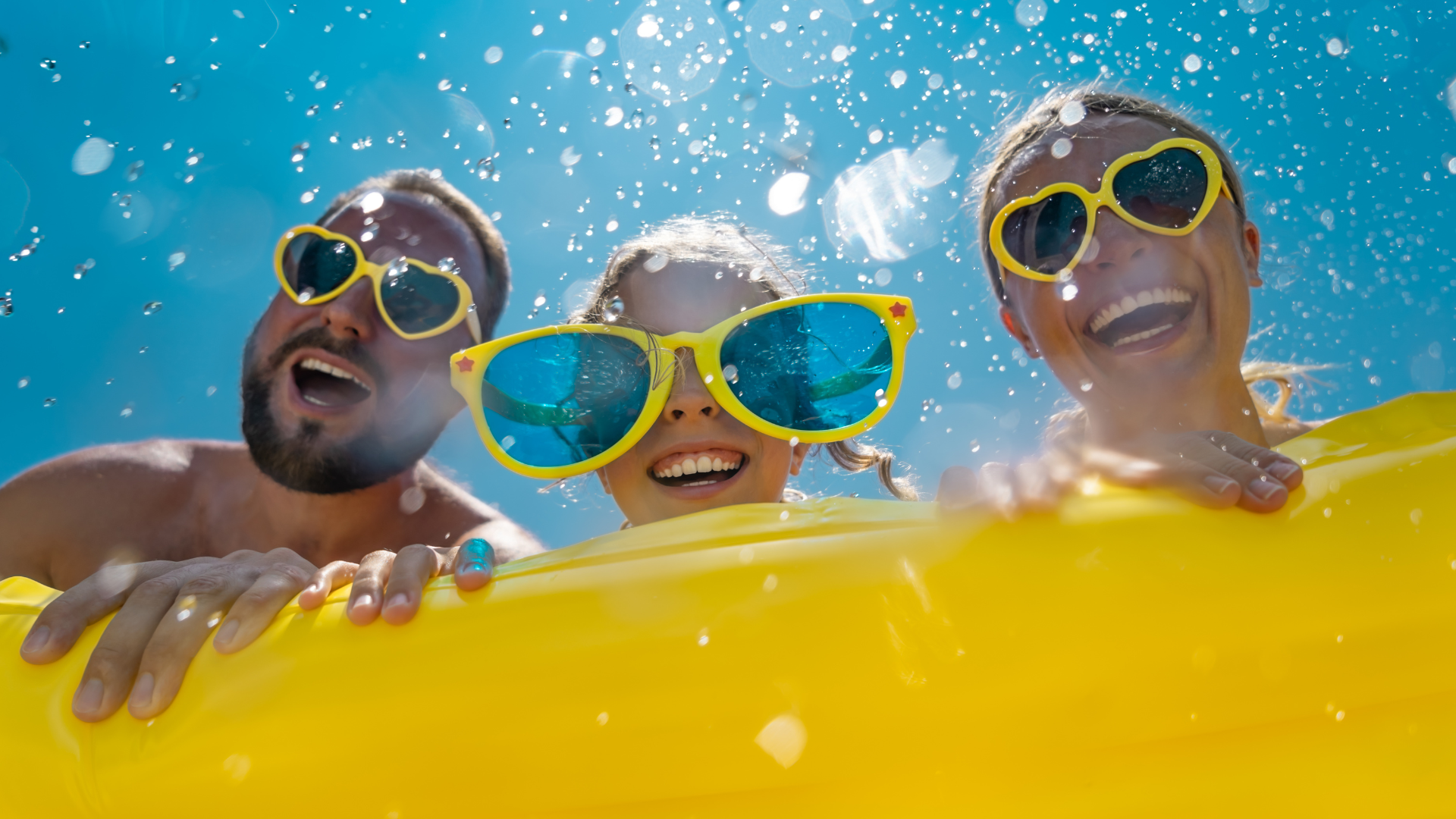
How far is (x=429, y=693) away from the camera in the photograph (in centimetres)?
100

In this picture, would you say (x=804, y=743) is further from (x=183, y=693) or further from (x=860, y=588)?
(x=183, y=693)

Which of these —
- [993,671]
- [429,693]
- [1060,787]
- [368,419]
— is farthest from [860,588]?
[368,419]

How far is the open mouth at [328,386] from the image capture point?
396 centimetres

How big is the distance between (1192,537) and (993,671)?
1.17ft

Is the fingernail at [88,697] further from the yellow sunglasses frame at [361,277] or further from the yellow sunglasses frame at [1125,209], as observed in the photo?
the yellow sunglasses frame at [1125,209]

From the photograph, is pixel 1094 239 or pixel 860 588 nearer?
pixel 860 588

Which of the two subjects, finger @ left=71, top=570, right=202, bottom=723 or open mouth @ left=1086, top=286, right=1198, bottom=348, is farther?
open mouth @ left=1086, top=286, right=1198, bottom=348

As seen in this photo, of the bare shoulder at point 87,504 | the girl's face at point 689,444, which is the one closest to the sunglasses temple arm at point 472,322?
the girl's face at point 689,444

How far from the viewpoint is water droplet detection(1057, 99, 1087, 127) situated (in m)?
3.30

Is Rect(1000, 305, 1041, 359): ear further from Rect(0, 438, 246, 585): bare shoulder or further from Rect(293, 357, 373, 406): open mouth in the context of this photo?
Rect(0, 438, 246, 585): bare shoulder

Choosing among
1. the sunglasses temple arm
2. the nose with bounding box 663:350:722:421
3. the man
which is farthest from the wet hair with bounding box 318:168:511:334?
the nose with bounding box 663:350:722:421

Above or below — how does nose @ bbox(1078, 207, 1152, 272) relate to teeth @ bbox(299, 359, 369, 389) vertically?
above

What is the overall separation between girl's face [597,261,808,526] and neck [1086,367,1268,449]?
1449mm

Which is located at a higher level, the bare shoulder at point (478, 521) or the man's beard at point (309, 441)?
the man's beard at point (309, 441)
